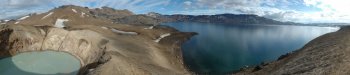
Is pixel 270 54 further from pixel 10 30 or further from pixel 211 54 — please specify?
pixel 10 30

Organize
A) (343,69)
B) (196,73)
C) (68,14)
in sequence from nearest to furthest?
(343,69), (196,73), (68,14)

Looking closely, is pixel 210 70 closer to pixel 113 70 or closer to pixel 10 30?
pixel 113 70

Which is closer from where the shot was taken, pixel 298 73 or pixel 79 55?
pixel 298 73

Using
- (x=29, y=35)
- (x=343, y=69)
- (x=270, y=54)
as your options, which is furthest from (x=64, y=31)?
(x=343, y=69)

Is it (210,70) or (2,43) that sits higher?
(2,43)

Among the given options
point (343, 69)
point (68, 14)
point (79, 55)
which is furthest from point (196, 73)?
point (68, 14)

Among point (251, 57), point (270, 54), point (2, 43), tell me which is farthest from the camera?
point (270, 54)
